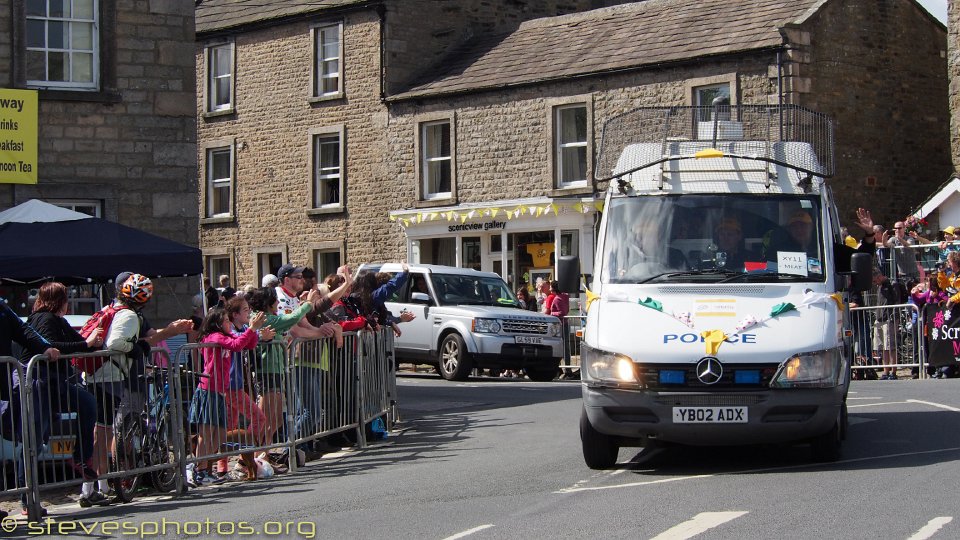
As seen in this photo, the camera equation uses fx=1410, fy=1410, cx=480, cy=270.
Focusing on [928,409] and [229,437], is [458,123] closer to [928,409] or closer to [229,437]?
[928,409]

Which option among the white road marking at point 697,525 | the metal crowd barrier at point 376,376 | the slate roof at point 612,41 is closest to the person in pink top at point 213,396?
the metal crowd barrier at point 376,376

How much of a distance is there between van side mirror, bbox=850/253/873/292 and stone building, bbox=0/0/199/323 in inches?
473

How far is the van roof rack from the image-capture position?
12508 millimetres

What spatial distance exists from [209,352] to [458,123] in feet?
80.0

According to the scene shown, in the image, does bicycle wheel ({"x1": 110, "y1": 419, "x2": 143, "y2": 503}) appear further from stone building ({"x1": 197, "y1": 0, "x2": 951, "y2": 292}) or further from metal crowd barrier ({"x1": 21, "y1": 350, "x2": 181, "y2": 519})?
stone building ({"x1": 197, "y1": 0, "x2": 951, "y2": 292})

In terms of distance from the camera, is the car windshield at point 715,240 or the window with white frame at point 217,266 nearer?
the car windshield at point 715,240

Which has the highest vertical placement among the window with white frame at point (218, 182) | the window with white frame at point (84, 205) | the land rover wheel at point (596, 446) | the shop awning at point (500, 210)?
the window with white frame at point (218, 182)

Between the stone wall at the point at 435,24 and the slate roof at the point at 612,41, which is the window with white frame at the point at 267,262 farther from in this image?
the slate roof at the point at 612,41

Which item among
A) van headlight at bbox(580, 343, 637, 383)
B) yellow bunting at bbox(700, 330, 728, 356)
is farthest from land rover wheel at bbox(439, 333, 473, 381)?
yellow bunting at bbox(700, 330, 728, 356)

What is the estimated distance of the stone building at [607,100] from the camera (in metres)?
30.6

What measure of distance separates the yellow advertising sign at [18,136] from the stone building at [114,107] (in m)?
0.16

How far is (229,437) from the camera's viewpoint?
11922 mm

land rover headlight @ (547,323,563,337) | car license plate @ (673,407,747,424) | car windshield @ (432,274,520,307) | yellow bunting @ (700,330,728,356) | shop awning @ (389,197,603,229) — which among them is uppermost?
shop awning @ (389,197,603,229)

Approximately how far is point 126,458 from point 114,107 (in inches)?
428
